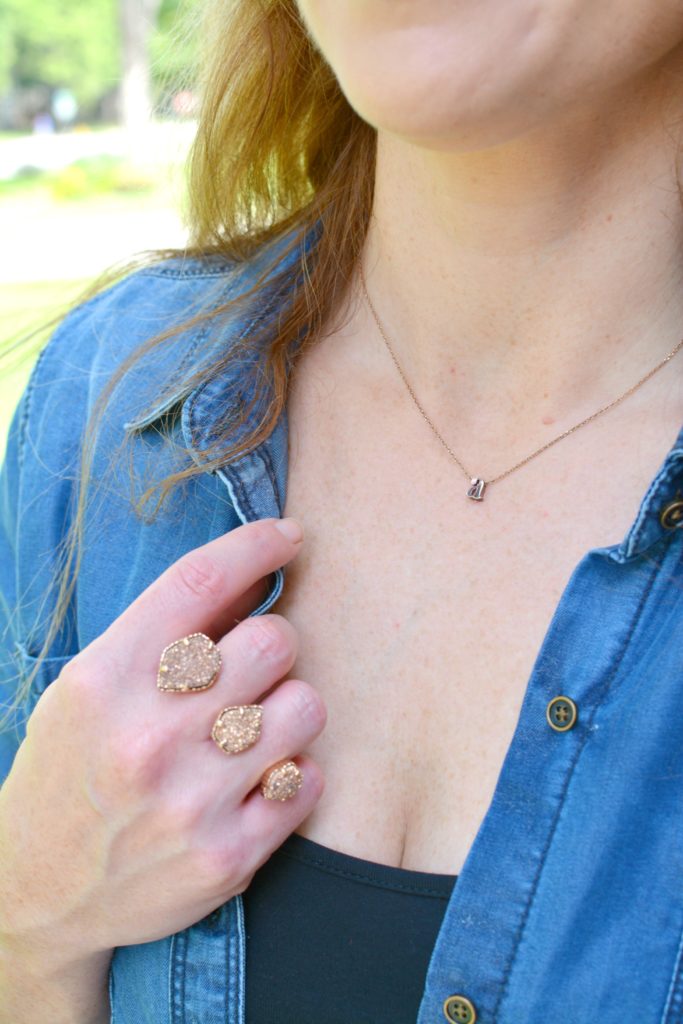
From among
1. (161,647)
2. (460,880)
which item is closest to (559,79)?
(161,647)

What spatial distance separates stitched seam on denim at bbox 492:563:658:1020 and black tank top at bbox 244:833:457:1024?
0.29ft

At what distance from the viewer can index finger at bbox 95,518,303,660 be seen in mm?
1271

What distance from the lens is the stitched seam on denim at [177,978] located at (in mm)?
1323

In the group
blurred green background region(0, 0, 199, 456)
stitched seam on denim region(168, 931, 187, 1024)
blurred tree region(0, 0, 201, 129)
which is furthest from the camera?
blurred tree region(0, 0, 201, 129)

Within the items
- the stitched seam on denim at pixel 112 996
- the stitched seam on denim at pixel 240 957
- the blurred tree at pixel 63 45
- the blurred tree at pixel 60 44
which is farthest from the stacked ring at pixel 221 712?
the blurred tree at pixel 60 44

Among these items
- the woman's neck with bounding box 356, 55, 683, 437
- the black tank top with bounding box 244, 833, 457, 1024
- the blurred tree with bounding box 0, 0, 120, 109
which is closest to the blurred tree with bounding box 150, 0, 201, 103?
the woman's neck with bounding box 356, 55, 683, 437

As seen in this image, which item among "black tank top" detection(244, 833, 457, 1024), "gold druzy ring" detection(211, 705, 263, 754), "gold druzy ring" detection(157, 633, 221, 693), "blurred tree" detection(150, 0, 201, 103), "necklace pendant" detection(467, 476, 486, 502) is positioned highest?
"blurred tree" detection(150, 0, 201, 103)

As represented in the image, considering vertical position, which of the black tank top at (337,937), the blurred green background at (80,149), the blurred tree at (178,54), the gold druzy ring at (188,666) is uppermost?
the blurred green background at (80,149)

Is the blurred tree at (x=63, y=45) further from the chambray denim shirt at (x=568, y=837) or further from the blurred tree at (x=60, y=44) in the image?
the chambray denim shirt at (x=568, y=837)

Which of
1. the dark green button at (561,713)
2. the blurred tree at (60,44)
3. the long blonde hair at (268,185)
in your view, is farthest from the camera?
the blurred tree at (60,44)

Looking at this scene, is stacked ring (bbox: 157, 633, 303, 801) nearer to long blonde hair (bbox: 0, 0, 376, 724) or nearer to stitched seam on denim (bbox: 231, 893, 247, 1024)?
stitched seam on denim (bbox: 231, 893, 247, 1024)

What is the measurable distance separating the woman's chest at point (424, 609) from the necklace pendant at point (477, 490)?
1cm

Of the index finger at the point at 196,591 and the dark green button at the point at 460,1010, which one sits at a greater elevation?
the index finger at the point at 196,591

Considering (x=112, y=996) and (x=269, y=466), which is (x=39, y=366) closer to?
(x=269, y=466)
